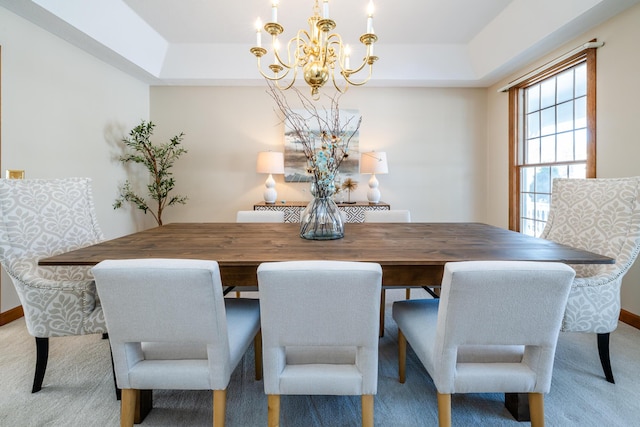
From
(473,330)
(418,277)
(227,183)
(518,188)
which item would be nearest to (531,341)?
(473,330)

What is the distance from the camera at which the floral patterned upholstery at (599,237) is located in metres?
1.55

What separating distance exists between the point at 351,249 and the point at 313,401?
0.77 metres

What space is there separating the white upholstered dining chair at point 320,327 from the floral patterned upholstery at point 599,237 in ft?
3.89

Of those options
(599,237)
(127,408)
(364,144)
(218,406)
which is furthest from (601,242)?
(364,144)

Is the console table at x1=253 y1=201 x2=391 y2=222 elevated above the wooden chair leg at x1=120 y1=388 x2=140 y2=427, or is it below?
above

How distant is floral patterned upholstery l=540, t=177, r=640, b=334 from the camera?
1.55 m

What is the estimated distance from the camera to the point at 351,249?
1.50 metres

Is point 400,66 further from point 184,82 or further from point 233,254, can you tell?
point 233,254

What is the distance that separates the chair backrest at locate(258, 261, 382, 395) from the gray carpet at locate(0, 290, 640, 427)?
1.46 feet

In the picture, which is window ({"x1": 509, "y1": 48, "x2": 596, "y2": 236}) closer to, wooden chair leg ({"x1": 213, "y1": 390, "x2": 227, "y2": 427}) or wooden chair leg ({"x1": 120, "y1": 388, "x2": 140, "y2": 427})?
wooden chair leg ({"x1": 213, "y1": 390, "x2": 227, "y2": 427})

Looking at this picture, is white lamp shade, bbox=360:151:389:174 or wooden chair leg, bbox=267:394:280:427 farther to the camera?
white lamp shade, bbox=360:151:389:174

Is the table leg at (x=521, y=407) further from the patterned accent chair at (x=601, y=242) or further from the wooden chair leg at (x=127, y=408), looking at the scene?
the wooden chair leg at (x=127, y=408)

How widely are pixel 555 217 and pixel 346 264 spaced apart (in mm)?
1811

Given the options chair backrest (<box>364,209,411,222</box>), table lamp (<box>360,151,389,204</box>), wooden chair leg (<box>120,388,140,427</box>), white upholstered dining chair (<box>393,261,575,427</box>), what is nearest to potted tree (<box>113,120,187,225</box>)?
table lamp (<box>360,151,389,204</box>)
